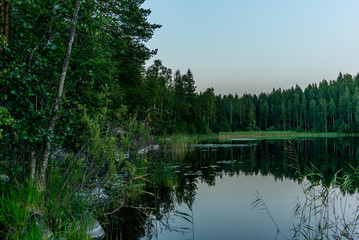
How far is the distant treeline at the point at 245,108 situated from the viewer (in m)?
52.1

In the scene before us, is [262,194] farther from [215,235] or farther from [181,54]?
[181,54]

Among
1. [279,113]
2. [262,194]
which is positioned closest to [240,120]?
[279,113]

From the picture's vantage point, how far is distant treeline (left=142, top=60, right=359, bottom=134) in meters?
52.1

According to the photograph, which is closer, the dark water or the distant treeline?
the dark water

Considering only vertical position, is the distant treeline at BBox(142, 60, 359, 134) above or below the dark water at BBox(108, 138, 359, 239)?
above

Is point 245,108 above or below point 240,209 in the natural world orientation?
above

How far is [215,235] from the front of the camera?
6.09 m

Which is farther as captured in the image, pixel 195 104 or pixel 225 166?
A: pixel 195 104

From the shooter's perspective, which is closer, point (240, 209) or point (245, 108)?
point (240, 209)

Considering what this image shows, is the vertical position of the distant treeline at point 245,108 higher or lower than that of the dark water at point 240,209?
higher

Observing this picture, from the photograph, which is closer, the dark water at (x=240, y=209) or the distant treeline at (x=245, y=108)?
the dark water at (x=240, y=209)

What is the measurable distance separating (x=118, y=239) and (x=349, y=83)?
108988 millimetres

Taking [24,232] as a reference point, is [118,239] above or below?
below

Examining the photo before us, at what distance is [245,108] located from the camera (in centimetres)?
9044
